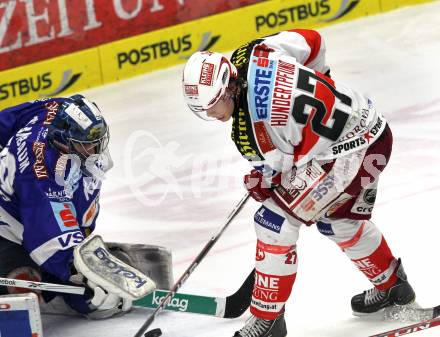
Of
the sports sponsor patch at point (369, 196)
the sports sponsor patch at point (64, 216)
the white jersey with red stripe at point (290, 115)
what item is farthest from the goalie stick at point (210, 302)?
the white jersey with red stripe at point (290, 115)

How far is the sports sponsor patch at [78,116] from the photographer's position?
405 centimetres

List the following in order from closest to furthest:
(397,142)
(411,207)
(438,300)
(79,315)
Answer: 1. (438,300)
2. (79,315)
3. (411,207)
4. (397,142)

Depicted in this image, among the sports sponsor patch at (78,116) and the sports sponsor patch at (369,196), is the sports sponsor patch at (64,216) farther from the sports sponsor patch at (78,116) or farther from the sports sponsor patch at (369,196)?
the sports sponsor patch at (369,196)

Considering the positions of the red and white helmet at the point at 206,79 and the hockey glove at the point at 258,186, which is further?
the hockey glove at the point at 258,186

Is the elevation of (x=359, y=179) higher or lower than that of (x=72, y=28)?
higher

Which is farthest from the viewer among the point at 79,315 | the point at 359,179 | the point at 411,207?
the point at 411,207

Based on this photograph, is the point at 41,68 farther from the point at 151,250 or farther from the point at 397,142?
the point at 151,250

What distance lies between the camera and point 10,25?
7340mm

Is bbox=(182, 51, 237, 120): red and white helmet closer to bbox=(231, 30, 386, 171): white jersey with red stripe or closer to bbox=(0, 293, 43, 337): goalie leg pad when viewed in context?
bbox=(231, 30, 386, 171): white jersey with red stripe

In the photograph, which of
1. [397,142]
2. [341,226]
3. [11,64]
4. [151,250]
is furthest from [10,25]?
[341,226]

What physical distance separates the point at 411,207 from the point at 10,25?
3.56 meters

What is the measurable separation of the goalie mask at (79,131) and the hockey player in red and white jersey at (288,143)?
1.94 ft

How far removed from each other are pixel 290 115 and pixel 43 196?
1.12 m

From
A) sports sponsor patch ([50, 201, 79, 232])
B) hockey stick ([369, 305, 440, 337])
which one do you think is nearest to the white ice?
hockey stick ([369, 305, 440, 337])
